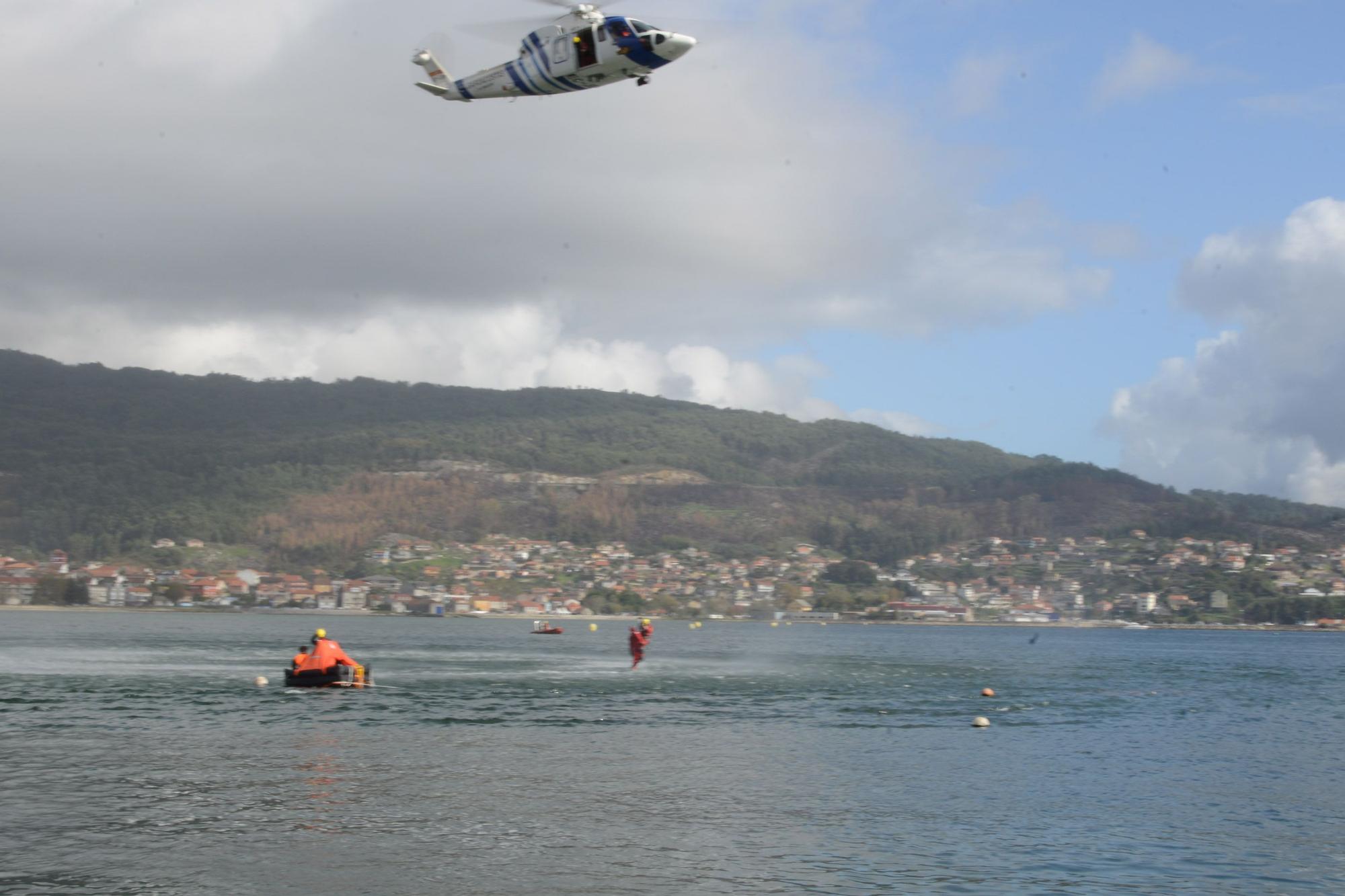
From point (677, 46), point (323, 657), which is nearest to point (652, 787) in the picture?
point (677, 46)

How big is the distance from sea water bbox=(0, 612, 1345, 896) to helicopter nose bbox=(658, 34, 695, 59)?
1672 cm

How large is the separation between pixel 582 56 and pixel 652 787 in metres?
A: 17.4

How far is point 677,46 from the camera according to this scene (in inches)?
1150

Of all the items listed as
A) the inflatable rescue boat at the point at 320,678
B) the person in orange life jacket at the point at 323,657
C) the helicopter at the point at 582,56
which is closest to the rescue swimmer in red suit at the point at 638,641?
the inflatable rescue boat at the point at 320,678

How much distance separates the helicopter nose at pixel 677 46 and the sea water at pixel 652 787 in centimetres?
1672

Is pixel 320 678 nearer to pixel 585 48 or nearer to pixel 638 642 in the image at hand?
pixel 638 642

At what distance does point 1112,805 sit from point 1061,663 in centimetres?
7541

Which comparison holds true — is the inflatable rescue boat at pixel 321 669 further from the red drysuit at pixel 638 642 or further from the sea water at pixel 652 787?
the red drysuit at pixel 638 642

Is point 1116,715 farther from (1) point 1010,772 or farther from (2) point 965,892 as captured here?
(2) point 965,892

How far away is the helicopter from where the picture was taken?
29484 millimetres

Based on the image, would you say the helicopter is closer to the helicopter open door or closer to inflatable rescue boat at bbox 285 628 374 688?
the helicopter open door

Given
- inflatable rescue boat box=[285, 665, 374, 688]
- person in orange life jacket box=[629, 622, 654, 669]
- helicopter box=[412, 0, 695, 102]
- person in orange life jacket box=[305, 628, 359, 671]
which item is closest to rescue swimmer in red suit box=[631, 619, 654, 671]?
person in orange life jacket box=[629, 622, 654, 669]

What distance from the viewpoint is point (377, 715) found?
147 feet

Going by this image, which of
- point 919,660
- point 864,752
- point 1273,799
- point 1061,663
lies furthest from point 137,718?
point 1061,663
